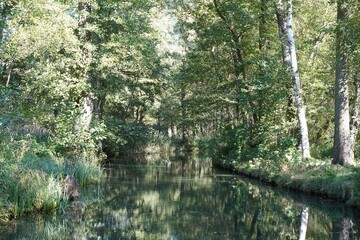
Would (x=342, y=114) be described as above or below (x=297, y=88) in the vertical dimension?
below

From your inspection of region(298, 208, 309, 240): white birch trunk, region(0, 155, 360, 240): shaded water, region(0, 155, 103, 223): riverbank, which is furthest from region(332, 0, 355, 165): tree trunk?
region(0, 155, 103, 223): riverbank

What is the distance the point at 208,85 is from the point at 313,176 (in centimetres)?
1482

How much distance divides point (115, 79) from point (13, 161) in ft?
40.8

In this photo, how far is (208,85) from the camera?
26.5m

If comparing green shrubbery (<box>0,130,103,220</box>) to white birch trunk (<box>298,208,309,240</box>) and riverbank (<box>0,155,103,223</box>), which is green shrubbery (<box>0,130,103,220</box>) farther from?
white birch trunk (<box>298,208,309,240</box>)

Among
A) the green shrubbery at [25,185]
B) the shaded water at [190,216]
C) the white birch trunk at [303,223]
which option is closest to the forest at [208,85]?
the green shrubbery at [25,185]

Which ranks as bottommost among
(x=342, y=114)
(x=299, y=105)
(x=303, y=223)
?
(x=303, y=223)

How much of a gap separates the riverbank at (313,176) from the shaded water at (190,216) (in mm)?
355

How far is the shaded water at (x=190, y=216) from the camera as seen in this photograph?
7.45m

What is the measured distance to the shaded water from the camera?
7453 mm

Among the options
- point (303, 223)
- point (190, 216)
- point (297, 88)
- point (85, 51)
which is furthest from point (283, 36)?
point (190, 216)

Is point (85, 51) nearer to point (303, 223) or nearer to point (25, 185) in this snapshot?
point (25, 185)

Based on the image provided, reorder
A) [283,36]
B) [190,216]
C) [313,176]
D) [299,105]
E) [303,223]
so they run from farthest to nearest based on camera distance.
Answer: [283,36] < [299,105] < [313,176] < [190,216] < [303,223]

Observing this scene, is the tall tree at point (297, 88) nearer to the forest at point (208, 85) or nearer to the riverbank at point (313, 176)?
the forest at point (208, 85)
